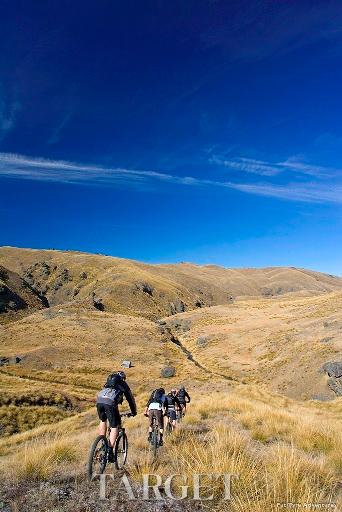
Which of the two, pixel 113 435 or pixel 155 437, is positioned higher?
pixel 113 435

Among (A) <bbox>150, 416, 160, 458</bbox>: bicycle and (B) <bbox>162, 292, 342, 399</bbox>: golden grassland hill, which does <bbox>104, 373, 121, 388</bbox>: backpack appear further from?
(B) <bbox>162, 292, 342, 399</bbox>: golden grassland hill

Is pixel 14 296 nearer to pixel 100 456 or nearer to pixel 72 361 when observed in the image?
pixel 72 361

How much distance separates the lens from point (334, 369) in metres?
47.8

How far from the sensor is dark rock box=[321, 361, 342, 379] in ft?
154

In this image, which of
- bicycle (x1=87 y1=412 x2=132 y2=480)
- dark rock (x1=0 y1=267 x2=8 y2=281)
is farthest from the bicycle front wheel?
dark rock (x1=0 y1=267 x2=8 y2=281)

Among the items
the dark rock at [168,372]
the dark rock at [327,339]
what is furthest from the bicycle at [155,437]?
the dark rock at [327,339]

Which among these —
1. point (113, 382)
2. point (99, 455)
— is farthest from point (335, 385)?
point (99, 455)

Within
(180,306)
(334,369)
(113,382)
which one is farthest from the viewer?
(180,306)

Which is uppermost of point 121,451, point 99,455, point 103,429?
point 103,429

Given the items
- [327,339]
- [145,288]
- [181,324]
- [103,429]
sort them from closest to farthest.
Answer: [103,429] < [327,339] < [181,324] < [145,288]

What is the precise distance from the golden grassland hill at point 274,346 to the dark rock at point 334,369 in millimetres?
1066

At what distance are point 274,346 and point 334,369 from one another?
2497 cm

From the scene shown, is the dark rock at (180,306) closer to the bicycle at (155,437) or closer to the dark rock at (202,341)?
the dark rock at (202,341)

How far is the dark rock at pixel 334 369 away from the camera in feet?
154
